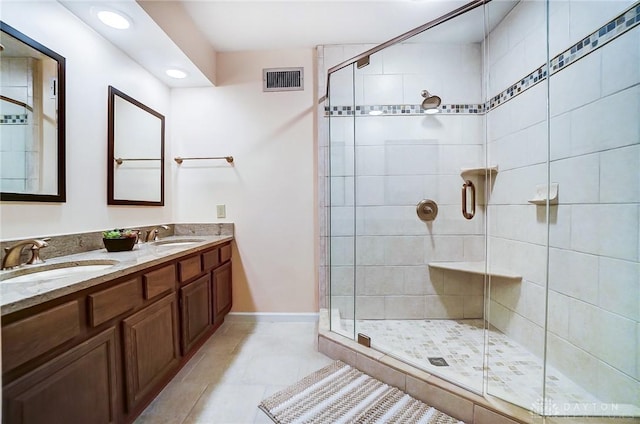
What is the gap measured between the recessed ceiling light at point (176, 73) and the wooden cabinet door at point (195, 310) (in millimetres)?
1662

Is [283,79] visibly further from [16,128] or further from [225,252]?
[16,128]

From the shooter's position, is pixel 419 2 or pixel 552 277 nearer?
pixel 552 277

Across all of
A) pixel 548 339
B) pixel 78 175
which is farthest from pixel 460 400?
pixel 78 175

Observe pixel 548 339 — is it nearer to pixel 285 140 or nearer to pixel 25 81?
pixel 285 140

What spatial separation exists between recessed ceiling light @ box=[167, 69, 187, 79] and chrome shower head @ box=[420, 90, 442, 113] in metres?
2.00

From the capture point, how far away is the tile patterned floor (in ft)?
4.27

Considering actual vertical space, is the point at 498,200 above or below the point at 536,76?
below

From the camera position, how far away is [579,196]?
1360 millimetres

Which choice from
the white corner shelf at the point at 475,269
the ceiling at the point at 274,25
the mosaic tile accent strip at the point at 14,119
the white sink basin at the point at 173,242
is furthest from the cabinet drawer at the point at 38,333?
the white corner shelf at the point at 475,269

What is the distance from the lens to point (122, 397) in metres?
1.11

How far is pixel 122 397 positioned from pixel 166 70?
221cm

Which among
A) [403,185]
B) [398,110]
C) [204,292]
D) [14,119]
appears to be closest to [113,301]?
[204,292]

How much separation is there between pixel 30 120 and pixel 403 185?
7.60ft

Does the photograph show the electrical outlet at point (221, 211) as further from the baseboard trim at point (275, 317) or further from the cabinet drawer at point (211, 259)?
the baseboard trim at point (275, 317)
